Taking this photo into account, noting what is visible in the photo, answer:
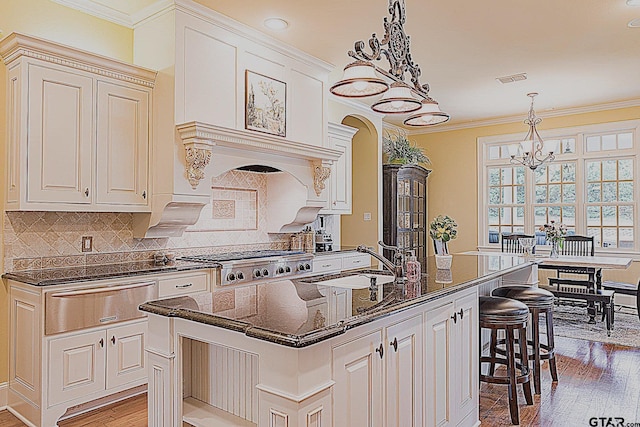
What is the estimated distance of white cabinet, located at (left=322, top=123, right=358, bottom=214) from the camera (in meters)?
5.55

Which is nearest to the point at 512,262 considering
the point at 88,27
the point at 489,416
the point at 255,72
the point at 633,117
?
the point at 489,416

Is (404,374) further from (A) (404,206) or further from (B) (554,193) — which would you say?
(B) (554,193)

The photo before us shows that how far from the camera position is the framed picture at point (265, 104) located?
162 inches

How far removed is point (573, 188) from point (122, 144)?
629 centimetres

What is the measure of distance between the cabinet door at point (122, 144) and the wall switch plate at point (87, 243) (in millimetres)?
376

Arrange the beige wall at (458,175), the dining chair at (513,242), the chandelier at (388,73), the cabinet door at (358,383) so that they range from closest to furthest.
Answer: the cabinet door at (358,383) < the chandelier at (388,73) < the dining chair at (513,242) < the beige wall at (458,175)

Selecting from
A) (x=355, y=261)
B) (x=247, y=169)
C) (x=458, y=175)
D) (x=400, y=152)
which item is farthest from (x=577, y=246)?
(x=247, y=169)

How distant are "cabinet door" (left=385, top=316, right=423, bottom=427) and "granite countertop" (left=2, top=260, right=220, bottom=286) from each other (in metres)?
1.96

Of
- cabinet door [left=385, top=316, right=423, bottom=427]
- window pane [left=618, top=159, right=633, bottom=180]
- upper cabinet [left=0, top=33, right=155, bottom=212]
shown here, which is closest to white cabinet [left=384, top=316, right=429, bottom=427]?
cabinet door [left=385, top=316, right=423, bottom=427]

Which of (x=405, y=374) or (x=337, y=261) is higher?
(x=337, y=261)

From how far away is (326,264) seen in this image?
488 centimetres

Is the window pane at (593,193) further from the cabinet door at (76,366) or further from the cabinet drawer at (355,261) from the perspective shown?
the cabinet door at (76,366)

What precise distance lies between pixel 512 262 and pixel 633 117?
4.20 m

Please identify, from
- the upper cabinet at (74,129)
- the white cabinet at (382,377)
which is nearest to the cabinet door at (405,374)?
the white cabinet at (382,377)
